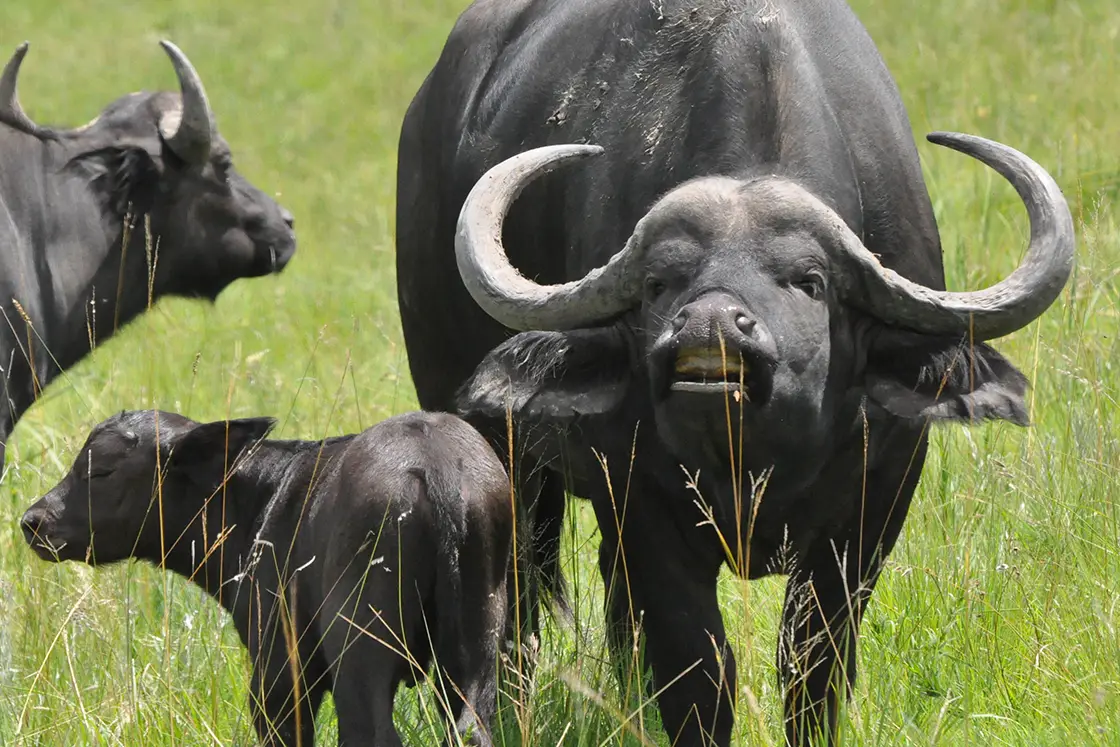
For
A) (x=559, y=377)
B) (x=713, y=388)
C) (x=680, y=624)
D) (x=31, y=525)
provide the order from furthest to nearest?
1. (x=31, y=525)
2. (x=680, y=624)
3. (x=559, y=377)
4. (x=713, y=388)

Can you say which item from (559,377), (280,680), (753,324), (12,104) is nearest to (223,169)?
(12,104)

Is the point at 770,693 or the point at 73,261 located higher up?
the point at 73,261

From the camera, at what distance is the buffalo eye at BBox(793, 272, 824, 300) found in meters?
4.29

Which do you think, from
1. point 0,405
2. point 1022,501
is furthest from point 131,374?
point 1022,501

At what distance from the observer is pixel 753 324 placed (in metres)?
4.04

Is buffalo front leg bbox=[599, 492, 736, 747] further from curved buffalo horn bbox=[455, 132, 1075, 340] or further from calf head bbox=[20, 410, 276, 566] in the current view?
calf head bbox=[20, 410, 276, 566]

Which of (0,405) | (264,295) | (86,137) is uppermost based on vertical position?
(86,137)

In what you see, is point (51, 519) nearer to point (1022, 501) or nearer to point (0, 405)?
point (0, 405)

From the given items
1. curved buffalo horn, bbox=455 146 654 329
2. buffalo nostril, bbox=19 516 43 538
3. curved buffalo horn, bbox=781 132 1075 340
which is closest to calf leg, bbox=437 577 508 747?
curved buffalo horn, bbox=455 146 654 329

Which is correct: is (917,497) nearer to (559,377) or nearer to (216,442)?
(559,377)

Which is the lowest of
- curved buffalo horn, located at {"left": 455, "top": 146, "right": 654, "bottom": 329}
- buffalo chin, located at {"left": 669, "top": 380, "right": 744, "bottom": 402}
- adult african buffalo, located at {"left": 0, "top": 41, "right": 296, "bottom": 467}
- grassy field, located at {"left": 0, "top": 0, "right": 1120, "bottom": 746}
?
grassy field, located at {"left": 0, "top": 0, "right": 1120, "bottom": 746}

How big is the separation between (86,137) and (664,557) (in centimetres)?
475

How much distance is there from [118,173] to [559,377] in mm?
4349

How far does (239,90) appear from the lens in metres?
22.0
